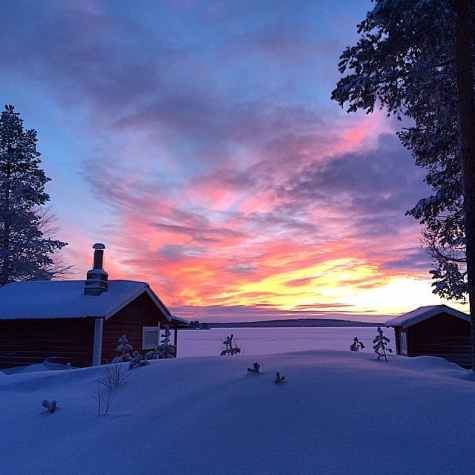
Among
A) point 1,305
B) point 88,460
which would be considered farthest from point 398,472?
point 1,305

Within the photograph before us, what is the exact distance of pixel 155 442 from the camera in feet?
14.3

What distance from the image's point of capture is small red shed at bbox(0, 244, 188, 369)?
53.8ft

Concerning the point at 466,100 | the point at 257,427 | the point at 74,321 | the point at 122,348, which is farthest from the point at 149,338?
the point at 257,427

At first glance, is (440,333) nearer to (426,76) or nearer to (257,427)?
(426,76)

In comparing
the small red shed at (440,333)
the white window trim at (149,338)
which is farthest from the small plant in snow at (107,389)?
the small red shed at (440,333)

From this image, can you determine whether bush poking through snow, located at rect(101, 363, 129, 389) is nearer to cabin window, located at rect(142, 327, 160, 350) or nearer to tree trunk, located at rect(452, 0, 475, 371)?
tree trunk, located at rect(452, 0, 475, 371)

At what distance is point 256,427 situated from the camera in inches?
177

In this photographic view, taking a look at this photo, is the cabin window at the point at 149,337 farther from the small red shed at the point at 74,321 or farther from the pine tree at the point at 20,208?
the pine tree at the point at 20,208

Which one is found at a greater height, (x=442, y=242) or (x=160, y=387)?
(x=442, y=242)

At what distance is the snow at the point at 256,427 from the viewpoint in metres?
3.81

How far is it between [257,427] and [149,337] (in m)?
16.3

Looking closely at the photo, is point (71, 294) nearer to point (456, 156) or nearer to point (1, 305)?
point (1, 305)

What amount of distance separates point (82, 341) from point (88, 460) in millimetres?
13405

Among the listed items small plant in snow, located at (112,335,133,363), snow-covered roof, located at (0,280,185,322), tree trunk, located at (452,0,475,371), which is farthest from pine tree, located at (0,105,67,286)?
tree trunk, located at (452,0,475,371)
